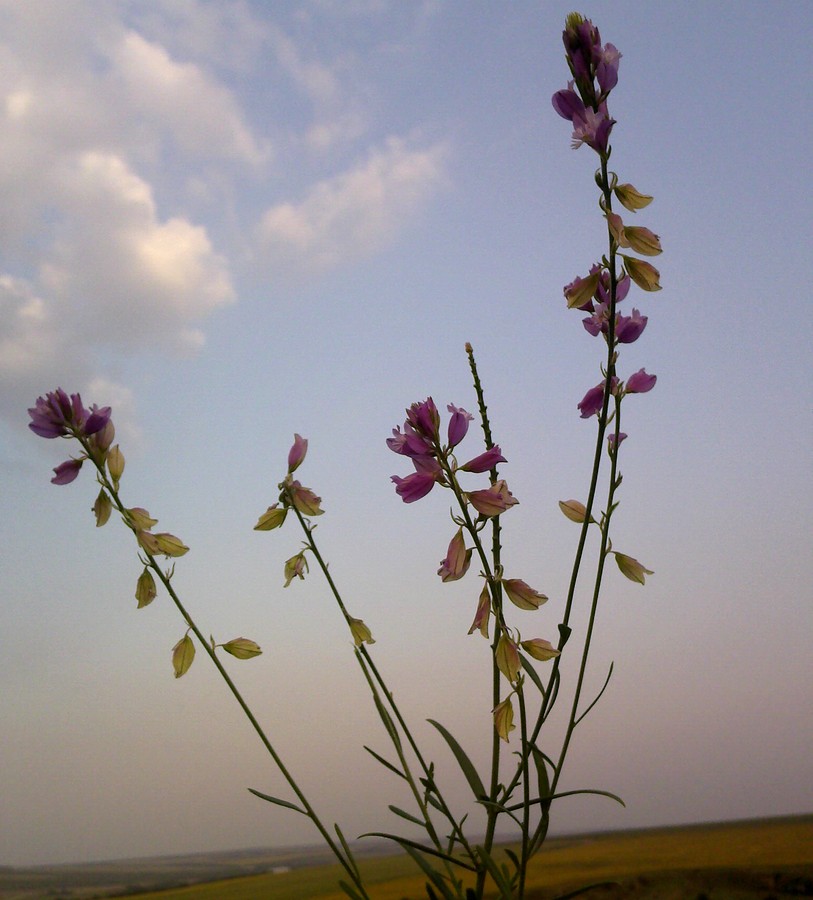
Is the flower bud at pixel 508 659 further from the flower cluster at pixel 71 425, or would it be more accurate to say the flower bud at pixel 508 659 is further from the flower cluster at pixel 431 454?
the flower cluster at pixel 71 425

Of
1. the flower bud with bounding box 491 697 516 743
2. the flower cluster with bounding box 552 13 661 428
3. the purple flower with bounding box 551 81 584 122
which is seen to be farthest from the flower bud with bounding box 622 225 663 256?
the flower bud with bounding box 491 697 516 743

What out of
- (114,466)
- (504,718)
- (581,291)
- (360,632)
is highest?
(581,291)

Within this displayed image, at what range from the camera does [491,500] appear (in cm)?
108

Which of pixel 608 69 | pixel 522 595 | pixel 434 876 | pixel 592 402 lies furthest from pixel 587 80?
pixel 434 876

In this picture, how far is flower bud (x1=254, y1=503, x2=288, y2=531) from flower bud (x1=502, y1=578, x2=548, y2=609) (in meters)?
0.45

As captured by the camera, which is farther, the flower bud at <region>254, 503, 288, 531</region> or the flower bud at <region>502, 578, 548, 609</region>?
the flower bud at <region>254, 503, 288, 531</region>

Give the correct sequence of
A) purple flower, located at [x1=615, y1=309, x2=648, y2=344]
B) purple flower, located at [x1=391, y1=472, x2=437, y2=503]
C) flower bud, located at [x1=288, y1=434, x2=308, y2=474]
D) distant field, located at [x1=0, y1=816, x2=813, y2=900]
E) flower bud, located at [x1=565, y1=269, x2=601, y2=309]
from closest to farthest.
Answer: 1. purple flower, located at [x1=391, y1=472, x2=437, y2=503]
2. flower bud, located at [x1=565, y1=269, x2=601, y2=309]
3. purple flower, located at [x1=615, y1=309, x2=648, y2=344]
4. flower bud, located at [x1=288, y1=434, x2=308, y2=474]
5. distant field, located at [x1=0, y1=816, x2=813, y2=900]

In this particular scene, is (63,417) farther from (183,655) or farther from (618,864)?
(618,864)

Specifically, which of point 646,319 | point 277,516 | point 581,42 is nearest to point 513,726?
point 277,516

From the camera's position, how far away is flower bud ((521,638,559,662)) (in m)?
1.11

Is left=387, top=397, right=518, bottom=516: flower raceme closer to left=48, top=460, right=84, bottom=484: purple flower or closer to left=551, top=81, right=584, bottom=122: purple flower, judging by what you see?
left=551, top=81, right=584, bottom=122: purple flower

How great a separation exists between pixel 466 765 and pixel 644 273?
2.74 feet

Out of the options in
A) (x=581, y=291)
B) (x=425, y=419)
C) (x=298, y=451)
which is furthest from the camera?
(x=298, y=451)

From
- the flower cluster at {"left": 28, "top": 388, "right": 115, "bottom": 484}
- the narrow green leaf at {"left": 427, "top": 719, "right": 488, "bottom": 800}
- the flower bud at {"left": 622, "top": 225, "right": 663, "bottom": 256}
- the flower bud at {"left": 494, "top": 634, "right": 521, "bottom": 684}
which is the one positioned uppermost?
the flower bud at {"left": 622, "top": 225, "right": 663, "bottom": 256}
